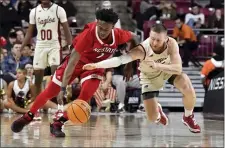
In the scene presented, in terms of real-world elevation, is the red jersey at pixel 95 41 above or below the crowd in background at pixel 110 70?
above

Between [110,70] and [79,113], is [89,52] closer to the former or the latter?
[79,113]

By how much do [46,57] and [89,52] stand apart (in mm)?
3463

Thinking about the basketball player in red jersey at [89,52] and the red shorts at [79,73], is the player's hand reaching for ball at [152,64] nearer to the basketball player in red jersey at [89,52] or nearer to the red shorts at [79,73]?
the basketball player in red jersey at [89,52]

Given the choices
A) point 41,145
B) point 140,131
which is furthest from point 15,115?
point 41,145

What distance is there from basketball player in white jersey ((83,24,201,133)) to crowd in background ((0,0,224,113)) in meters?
3.72

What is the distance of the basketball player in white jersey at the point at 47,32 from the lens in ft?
41.9

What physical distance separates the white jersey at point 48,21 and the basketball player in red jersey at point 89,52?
7.40ft

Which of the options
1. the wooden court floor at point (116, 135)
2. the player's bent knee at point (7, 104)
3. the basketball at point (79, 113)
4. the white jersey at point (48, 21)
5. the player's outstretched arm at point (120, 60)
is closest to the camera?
the player's outstretched arm at point (120, 60)

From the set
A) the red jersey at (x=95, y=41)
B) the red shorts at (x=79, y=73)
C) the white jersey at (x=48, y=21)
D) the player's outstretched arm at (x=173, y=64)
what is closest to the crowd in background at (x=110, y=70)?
the white jersey at (x=48, y=21)

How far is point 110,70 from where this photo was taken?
18.2m

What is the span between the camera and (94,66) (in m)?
8.42

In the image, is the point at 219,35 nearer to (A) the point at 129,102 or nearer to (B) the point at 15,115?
(A) the point at 129,102

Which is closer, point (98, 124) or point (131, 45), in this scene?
point (131, 45)

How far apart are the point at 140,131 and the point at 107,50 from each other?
4313 mm
